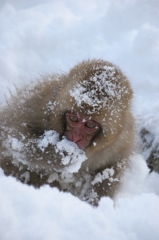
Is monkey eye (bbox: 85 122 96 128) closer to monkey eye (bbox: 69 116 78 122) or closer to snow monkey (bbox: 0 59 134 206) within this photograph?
snow monkey (bbox: 0 59 134 206)

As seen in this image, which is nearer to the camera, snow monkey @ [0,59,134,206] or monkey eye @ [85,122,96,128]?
snow monkey @ [0,59,134,206]

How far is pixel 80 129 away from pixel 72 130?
8 centimetres

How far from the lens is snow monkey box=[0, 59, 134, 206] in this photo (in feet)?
7.75

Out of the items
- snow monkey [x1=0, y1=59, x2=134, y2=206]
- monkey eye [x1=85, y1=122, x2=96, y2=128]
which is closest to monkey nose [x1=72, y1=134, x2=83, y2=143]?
snow monkey [x1=0, y1=59, x2=134, y2=206]

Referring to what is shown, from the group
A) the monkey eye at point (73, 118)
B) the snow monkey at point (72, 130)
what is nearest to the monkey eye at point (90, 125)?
the snow monkey at point (72, 130)

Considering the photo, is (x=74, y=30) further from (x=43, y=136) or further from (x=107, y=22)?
(x=43, y=136)

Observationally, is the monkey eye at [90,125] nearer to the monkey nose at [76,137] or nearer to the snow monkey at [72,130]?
the snow monkey at [72,130]

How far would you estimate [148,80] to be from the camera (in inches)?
184

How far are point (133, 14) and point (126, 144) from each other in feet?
12.5

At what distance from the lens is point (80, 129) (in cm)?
258

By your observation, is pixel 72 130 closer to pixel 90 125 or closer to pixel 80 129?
pixel 80 129

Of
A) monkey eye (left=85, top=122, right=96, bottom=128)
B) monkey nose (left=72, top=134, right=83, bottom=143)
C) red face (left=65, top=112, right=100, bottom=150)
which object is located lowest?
monkey nose (left=72, top=134, right=83, bottom=143)

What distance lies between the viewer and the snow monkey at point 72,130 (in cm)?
236

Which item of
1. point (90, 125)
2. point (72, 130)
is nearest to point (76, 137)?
Answer: point (72, 130)
